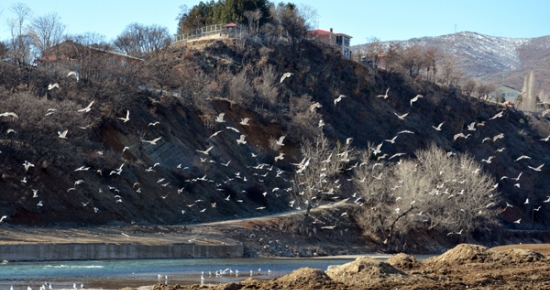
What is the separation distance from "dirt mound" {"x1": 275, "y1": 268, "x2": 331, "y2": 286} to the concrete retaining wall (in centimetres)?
2046

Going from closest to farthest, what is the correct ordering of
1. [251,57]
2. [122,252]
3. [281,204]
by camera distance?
1. [122,252]
2. [281,204]
3. [251,57]

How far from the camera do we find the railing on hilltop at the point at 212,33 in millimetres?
105000

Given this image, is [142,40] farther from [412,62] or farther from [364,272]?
[364,272]

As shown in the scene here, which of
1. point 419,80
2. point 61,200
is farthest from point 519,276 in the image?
point 419,80

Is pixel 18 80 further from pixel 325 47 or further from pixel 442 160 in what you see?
pixel 325 47

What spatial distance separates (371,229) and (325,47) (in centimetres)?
4633

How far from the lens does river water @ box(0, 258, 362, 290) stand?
111ft

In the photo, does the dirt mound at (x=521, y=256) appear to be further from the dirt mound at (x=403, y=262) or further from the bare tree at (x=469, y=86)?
the bare tree at (x=469, y=86)

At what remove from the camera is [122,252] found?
A: 4731 cm

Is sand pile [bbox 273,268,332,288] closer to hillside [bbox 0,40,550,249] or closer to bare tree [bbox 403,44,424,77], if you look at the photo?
hillside [bbox 0,40,550,249]

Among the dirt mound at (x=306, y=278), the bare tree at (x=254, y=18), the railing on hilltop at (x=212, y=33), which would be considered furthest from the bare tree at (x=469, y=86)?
the dirt mound at (x=306, y=278)

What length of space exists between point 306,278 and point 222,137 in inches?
1935

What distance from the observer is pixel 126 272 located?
1544 inches

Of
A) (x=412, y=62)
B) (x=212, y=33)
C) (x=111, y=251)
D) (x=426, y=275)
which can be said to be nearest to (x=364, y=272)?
(x=426, y=275)
